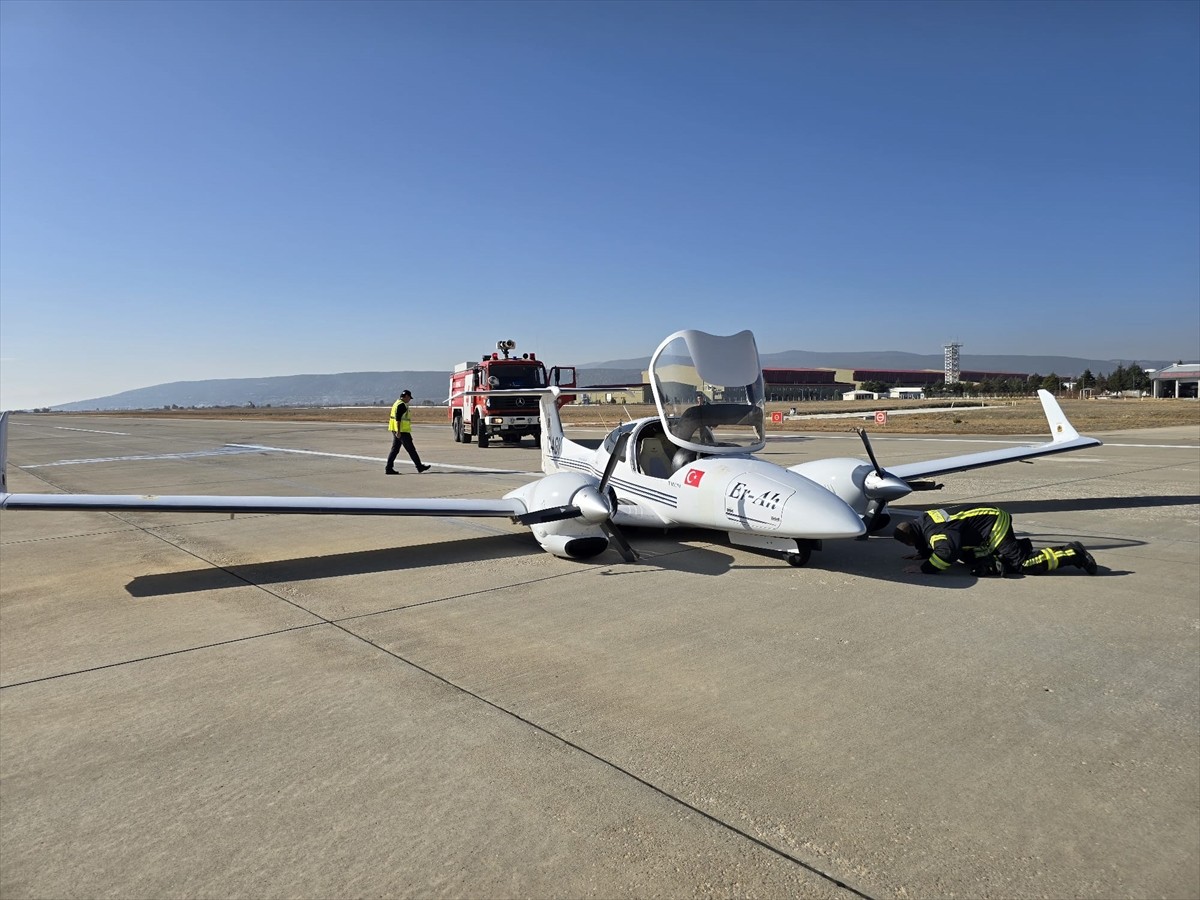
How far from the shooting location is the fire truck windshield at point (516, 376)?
28516 millimetres

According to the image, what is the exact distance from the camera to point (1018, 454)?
12766 millimetres

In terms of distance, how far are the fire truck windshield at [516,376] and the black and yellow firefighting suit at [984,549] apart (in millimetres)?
21447

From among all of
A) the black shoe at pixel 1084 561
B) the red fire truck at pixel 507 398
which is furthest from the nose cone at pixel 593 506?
the red fire truck at pixel 507 398

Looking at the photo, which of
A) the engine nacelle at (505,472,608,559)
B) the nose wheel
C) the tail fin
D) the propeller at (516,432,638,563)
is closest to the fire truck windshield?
the tail fin

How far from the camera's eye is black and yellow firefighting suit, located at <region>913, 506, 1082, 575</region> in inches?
314

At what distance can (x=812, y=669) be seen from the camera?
17.9ft

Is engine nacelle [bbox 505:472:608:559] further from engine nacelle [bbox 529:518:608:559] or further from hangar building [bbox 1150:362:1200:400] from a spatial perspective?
hangar building [bbox 1150:362:1200:400]

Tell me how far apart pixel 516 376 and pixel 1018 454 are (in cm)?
1937

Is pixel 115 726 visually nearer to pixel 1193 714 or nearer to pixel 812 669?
pixel 812 669

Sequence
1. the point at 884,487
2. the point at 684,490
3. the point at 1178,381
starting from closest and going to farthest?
the point at 884,487 < the point at 684,490 < the point at 1178,381

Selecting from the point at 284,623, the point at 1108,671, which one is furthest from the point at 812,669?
the point at 284,623

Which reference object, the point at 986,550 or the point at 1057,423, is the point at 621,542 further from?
the point at 1057,423

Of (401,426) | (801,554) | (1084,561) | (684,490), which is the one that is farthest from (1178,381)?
(684,490)

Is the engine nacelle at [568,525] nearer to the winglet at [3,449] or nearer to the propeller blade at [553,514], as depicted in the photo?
the propeller blade at [553,514]
